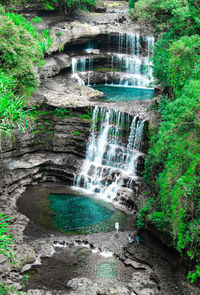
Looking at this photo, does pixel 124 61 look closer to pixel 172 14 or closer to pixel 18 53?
pixel 172 14

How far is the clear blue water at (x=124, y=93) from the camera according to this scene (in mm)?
26523

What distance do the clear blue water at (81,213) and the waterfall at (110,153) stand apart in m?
1.26

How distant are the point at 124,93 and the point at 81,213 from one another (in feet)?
40.0

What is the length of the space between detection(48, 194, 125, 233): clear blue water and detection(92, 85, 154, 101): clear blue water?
8.66 m

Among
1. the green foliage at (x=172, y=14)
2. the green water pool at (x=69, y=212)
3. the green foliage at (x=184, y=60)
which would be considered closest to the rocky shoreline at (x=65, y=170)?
the green water pool at (x=69, y=212)

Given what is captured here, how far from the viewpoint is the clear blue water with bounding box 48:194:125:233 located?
18.0m

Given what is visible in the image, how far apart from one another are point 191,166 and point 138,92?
15901 mm

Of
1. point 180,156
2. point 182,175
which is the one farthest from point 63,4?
point 182,175

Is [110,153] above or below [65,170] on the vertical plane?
above

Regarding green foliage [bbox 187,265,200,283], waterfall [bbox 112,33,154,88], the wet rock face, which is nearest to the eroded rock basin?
green foliage [bbox 187,265,200,283]

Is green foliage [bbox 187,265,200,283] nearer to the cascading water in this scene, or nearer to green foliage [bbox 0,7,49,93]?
green foliage [bbox 0,7,49,93]

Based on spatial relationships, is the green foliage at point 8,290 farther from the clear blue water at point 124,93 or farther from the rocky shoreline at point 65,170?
the clear blue water at point 124,93

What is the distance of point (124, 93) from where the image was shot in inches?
1105

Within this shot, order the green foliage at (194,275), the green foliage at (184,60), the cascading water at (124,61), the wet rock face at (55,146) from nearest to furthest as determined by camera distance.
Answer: the green foliage at (194,275)
the green foliage at (184,60)
the wet rock face at (55,146)
the cascading water at (124,61)
